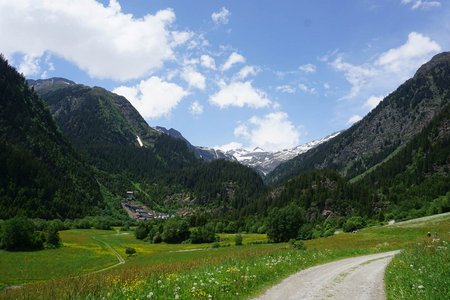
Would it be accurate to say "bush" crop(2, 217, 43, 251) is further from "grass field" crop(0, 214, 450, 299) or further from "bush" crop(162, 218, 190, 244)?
"bush" crop(162, 218, 190, 244)

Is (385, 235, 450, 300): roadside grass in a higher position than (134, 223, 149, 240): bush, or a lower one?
higher

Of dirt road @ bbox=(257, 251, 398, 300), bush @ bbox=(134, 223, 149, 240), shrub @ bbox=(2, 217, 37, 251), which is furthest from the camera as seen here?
bush @ bbox=(134, 223, 149, 240)

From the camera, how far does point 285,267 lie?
28203 mm

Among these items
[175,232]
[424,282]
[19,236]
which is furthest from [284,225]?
[424,282]

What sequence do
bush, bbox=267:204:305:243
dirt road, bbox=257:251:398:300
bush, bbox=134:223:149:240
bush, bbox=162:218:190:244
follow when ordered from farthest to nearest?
bush, bbox=134:223:149:240
bush, bbox=162:218:190:244
bush, bbox=267:204:305:243
dirt road, bbox=257:251:398:300

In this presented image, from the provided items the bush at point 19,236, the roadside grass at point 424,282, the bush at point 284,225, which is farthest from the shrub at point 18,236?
the roadside grass at point 424,282

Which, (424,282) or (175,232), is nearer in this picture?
(424,282)

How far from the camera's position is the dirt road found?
61.1 ft

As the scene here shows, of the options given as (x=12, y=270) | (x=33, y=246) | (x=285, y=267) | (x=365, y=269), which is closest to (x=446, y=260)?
(x=365, y=269)

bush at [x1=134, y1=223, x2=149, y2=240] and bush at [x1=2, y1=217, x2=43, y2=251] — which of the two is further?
bush at [x1=134, y1=223, x2=149, y2=240]

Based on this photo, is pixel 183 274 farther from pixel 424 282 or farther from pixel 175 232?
pixel 175 232

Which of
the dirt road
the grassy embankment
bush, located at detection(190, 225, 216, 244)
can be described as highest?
the grassy embankment

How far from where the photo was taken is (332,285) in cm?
2166

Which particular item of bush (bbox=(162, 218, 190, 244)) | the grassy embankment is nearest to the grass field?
the grassy embankment
